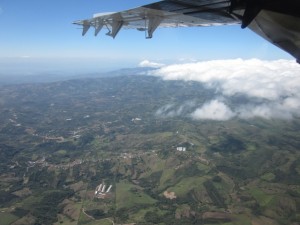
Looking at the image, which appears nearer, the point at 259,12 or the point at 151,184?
the point at 259,12

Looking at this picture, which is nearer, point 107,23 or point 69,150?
point 107,23

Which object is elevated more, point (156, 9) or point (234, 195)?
point (156, 9)

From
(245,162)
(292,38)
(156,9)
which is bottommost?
(245,162)

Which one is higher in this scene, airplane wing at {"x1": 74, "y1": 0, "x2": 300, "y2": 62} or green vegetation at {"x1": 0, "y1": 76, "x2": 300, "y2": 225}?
airplane wing at {"x1": 74, "y1": 0, "x2": 300, "y2": 62}

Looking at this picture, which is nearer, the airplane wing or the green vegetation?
the airplane wing

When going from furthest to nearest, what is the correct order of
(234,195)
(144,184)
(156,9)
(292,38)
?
(144,184), (234,195), (156,9), (292,38)

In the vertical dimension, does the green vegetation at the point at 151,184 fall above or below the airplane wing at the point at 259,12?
below

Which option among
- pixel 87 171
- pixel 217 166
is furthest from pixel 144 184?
pixel 217 166

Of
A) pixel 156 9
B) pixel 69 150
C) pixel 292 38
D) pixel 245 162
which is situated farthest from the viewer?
pixel 69 150

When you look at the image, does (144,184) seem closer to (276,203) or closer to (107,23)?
(276,203)

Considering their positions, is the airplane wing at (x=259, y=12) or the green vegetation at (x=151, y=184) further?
the green vegetation at (x=151, y=184)

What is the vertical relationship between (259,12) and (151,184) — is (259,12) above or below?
above
